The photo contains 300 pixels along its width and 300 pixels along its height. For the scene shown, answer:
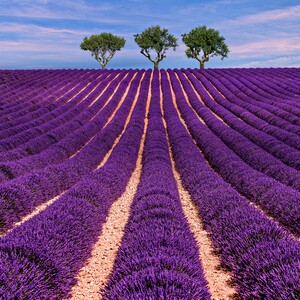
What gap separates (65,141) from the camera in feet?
47.8

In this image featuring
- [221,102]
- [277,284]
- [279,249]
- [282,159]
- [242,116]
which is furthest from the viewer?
[221,102]

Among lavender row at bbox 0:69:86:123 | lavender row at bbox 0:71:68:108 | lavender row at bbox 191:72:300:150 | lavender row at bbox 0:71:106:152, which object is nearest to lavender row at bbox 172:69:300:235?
lavender row at bbox 191:72:300:150

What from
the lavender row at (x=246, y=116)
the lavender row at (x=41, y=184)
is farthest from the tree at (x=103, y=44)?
the lavender row at (x=41, y=184)

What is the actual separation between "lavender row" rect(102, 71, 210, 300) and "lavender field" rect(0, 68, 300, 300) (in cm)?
2

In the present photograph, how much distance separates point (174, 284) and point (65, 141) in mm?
11811

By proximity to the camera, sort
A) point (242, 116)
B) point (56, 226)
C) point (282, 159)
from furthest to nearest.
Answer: point (242, 116) → point (282, 159) → point (56, 226)

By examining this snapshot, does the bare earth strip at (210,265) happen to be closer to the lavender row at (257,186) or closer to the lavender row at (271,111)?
the lavender row at (257,186)

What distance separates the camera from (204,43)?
54.0 meters

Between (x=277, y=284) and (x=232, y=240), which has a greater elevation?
(x=277, y=284)

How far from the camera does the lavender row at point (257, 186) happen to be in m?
6.87

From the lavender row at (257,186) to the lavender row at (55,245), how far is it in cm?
352

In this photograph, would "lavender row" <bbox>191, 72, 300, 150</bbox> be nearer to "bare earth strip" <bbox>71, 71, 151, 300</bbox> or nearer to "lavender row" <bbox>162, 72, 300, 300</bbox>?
"lavender row" <bbox>162, 72, 300, 300</bbox>

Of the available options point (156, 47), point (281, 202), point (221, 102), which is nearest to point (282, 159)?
point (281, 202)

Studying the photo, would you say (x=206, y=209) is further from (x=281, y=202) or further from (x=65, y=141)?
(x=65, y=141)
